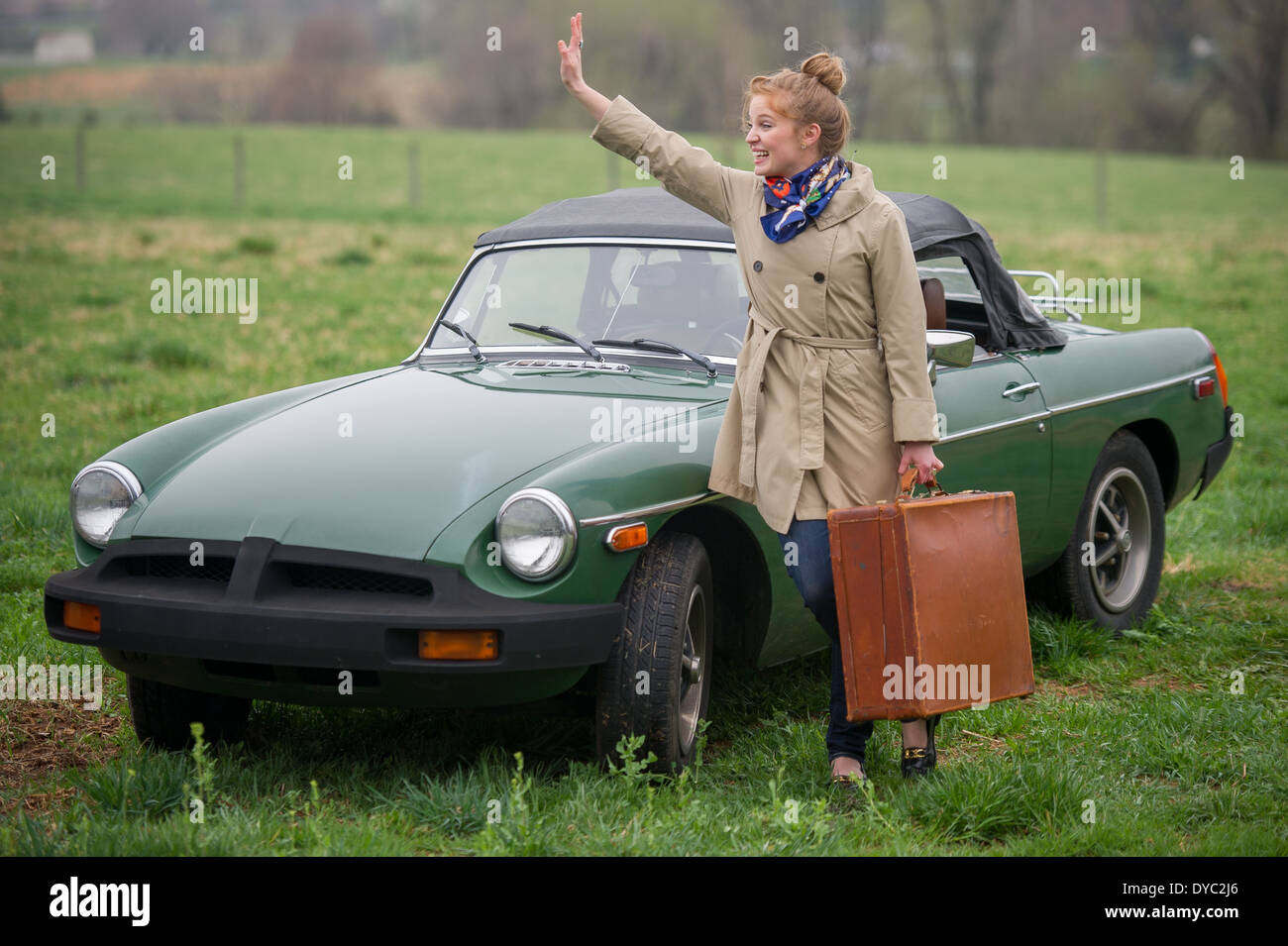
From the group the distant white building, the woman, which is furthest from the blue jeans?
the distant white building

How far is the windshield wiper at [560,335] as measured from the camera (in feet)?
16.1

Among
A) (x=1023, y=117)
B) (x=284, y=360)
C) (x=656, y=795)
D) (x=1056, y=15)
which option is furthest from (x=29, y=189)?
(x=1056, y=15)

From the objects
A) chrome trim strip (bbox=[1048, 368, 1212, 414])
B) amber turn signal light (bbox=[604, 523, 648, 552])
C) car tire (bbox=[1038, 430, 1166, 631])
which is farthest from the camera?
car tire (bbox=[1038, 430, 1166, 631])

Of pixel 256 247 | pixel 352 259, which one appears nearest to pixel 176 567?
pixel 352 259

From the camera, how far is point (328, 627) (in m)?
3.58

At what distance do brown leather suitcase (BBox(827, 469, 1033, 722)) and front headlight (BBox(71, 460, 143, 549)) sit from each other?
203cm

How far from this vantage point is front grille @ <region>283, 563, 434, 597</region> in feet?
12.2

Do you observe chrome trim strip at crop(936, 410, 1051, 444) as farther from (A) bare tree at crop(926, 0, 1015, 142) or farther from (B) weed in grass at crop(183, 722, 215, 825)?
(A) bare tree at crop(926, 0, 1015, 142)

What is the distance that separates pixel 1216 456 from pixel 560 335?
3265 mm

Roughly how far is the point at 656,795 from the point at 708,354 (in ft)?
5.33

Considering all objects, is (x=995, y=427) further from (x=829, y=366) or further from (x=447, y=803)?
(x=447, y=803)

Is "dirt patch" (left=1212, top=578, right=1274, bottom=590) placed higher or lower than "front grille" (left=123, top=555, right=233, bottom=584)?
lower

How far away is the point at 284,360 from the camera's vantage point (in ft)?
38.8

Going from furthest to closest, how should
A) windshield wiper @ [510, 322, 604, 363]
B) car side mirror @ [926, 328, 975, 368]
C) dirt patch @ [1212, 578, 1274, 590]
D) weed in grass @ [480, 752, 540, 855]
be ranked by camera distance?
dirt patch @ [1212, 578, 1274, 590]
windshield wiper @ [510, 322, 604, 363]
car side mirror @ [926, 328, 975, 368]
weed in grass @ [480, 752, 540, 855]
